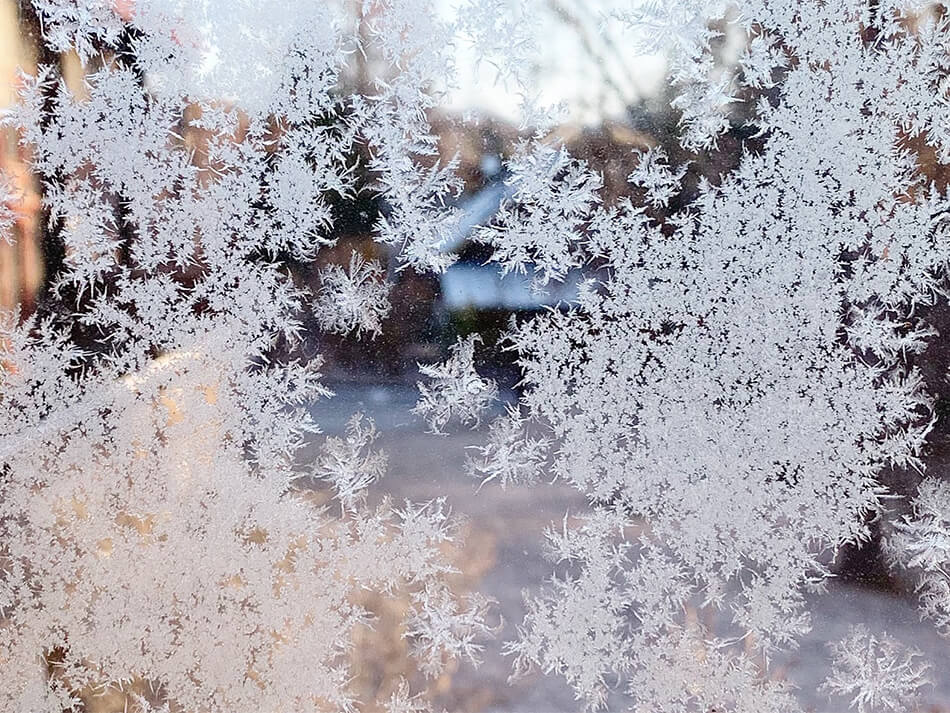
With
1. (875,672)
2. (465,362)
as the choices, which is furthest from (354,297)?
(875,672)

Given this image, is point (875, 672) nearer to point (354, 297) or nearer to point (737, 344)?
point (737, 344)

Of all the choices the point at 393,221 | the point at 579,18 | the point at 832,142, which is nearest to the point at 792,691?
the point at 832,142

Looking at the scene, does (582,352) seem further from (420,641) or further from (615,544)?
(420,641)

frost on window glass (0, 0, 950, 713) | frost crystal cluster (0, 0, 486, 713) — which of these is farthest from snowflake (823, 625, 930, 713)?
frost crystal cluster (0, 0, 486, 713)

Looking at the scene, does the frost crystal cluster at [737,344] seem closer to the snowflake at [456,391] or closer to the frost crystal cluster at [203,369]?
the snowflake at [456,391]

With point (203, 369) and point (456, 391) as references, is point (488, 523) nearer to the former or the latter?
point (456, 391)

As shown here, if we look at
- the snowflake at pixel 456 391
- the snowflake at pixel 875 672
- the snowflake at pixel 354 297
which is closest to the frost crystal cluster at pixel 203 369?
the snowflake at pixel 354 297

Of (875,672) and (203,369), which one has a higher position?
(203,369)

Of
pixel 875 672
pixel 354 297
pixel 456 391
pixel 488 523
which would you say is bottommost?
pixel 875 672
